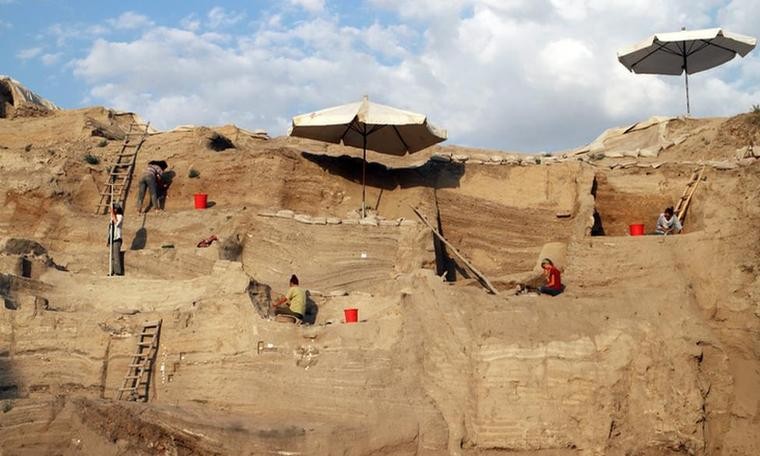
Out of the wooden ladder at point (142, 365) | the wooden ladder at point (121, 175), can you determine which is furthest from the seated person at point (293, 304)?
the wooden ladder at point (121, 175)

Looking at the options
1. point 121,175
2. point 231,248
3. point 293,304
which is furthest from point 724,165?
point 121,175

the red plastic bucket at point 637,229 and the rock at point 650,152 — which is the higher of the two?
the rock at point 650,152

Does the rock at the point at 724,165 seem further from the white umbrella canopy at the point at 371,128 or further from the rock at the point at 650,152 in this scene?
the white umbrella canopy at the point at 371,128

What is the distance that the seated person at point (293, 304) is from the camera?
15.2 metres

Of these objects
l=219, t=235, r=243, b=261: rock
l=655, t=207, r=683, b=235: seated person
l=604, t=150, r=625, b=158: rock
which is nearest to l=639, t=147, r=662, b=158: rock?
l=604, t=150, r=625, b=158: rock

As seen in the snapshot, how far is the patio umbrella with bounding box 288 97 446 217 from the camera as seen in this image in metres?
18.9

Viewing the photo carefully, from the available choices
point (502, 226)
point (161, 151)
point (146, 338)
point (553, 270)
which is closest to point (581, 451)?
point (553, 270)

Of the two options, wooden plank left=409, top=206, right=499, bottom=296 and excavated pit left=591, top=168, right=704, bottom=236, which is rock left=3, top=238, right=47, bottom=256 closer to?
wooden plank left=409, top=206, right=499, bottom=296

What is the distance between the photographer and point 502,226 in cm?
2039

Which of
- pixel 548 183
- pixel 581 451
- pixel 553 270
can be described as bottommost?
pixel 581 451

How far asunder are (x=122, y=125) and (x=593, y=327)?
48.2 feet

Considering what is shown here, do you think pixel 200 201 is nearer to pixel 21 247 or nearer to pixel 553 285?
pixel 21 247

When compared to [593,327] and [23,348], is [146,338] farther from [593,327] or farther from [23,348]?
[593,327]

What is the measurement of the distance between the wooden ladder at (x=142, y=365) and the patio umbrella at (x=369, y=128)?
5987mm
